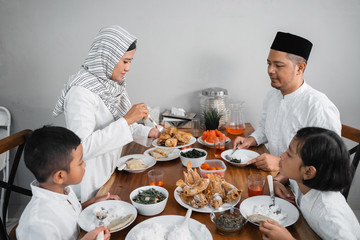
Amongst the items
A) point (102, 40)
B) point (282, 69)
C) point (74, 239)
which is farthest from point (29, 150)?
point (282, 69)

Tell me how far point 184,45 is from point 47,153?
1913 millimetres

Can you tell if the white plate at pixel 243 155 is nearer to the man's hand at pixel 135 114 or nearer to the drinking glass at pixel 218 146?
the drinking glass at pixel 218 146

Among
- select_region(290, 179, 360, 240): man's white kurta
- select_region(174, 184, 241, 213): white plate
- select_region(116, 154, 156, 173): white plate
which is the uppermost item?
select_region(290, 179, 360, 240): man's white kurta

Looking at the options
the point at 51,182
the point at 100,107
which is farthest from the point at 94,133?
the point at 51,182

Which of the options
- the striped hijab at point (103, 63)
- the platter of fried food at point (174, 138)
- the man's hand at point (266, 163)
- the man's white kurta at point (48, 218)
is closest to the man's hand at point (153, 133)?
the platter of fried food at point (174, 138)

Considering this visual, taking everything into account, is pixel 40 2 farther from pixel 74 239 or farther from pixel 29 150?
pixel 74 239

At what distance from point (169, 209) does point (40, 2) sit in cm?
246

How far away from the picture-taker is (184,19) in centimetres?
274

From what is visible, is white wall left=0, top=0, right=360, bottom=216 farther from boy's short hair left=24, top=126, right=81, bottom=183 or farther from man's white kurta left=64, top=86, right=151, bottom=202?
boy's short hair left=24, top=126, right=81, bottom=183

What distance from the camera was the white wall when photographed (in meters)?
2.68

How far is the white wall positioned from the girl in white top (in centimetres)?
A: 169

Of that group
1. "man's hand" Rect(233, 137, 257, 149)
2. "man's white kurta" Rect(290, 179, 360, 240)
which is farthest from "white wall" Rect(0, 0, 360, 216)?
"man's white kurta" Rect(290, 179, 360, 240)

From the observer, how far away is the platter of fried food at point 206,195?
1.32 meters

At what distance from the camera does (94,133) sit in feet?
5.31
